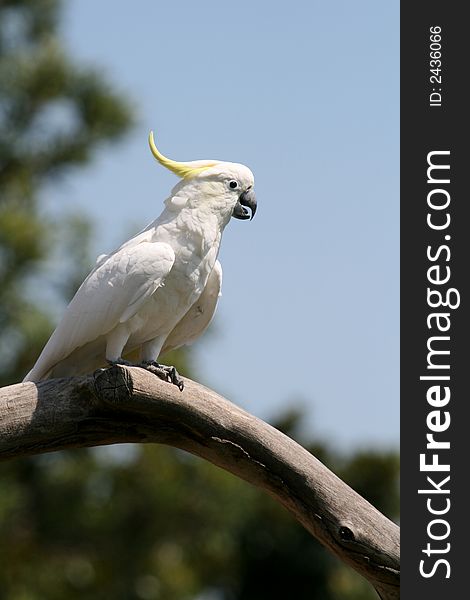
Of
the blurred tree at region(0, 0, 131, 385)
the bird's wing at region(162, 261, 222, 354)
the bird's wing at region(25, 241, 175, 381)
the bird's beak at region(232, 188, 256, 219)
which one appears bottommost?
the bird's wing at region(25, 241, 175, 381)

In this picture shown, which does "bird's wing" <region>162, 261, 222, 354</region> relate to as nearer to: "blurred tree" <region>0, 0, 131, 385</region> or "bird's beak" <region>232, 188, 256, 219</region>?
"bird's beak" <region>232, 188, 256, 219</region>

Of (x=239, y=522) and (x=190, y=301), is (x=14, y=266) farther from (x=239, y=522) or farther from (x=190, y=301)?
(x=190, y=301)

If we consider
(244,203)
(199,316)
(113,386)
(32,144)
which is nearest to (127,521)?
(32,144)

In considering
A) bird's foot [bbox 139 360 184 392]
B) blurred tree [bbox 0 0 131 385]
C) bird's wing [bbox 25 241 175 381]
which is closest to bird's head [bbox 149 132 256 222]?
bird's wing [bbox 25 241 175 381]

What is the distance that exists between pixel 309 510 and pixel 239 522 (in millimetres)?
5552

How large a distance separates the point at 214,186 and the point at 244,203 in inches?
4.6

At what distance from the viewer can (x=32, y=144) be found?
7352 mm

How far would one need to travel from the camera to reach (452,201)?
2680mm

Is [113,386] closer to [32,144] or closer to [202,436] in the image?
[202,436]

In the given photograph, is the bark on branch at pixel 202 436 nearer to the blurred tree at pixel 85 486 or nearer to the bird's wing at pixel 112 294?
the bird's wing at pixel 112 294

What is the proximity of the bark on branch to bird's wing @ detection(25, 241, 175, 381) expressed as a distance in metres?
0.23

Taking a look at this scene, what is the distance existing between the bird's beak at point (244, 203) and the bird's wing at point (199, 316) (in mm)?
161

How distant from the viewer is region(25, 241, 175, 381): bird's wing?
274 centimetres

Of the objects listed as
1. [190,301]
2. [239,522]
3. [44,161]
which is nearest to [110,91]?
[44,161]
